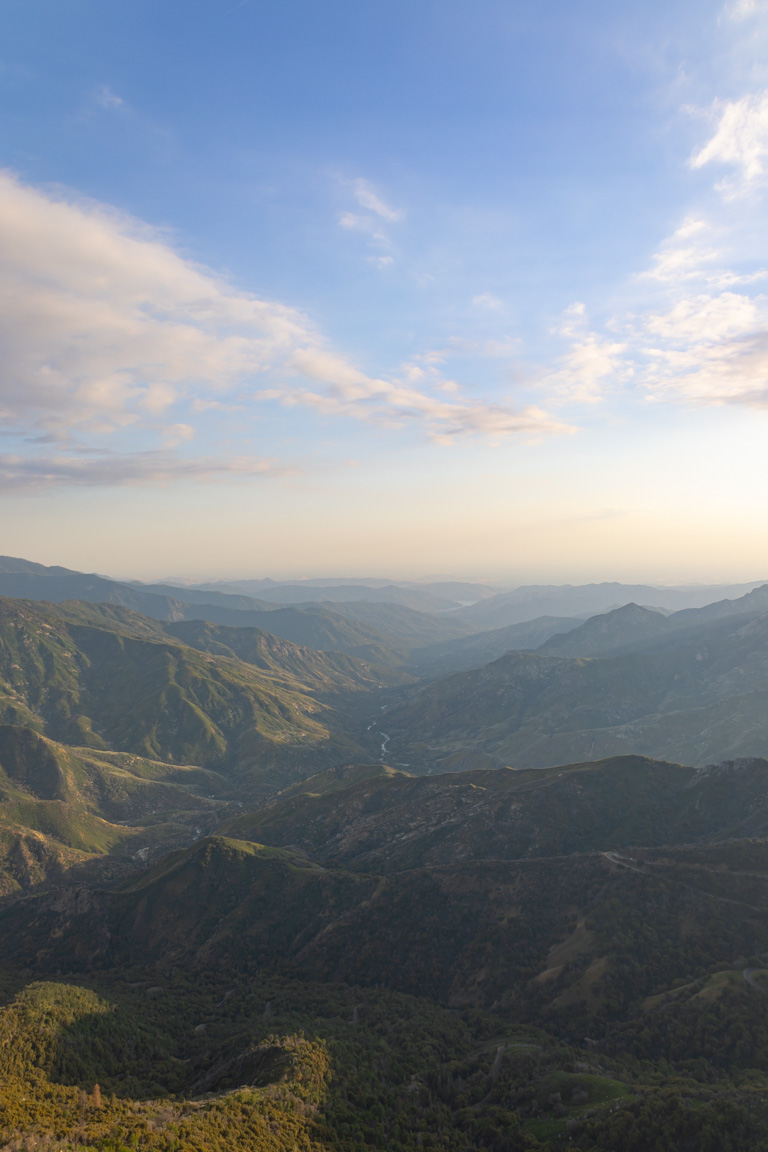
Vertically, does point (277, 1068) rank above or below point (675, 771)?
below

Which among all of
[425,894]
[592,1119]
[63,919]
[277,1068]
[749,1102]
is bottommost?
[63,919]

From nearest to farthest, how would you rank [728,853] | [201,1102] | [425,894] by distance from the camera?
1. [201,1102]
2. [728,853]
3. [425,894]

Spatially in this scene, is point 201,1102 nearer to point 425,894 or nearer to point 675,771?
point 425,894

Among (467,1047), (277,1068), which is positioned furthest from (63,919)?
(467,1047)

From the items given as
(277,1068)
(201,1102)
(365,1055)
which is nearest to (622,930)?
(365,1055)

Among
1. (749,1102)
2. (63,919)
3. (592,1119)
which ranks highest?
(749,1102)

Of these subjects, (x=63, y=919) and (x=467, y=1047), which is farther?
(x=63, y=919)

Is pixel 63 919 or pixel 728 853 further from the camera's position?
pixel 63 919

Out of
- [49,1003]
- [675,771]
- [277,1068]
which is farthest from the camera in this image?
[675,771]

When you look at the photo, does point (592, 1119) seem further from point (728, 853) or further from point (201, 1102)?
point (728, 853)
